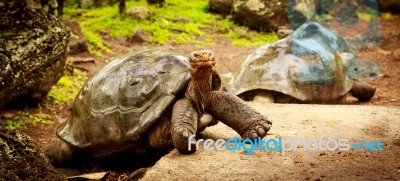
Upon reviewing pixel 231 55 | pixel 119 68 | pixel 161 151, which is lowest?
pixel 231 55

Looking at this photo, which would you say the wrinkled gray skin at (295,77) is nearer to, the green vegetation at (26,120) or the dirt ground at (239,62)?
the dirt ground at (239,62)

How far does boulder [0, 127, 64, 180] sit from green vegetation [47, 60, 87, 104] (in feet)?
13.2

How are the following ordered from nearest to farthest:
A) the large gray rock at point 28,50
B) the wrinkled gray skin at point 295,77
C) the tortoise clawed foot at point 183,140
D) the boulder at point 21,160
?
the boulder at point 21,160 < the tortoise clawed foot at point 183,140 < the large gray rock at point 28,50 < the wrinkled gray skin at point 295,77

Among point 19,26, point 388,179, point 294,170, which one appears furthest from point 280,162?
point 19,26

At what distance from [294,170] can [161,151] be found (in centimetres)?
131

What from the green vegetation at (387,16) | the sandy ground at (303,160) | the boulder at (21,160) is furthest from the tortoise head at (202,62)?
the green vegetation at (387,16)

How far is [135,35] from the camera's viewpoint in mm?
10742

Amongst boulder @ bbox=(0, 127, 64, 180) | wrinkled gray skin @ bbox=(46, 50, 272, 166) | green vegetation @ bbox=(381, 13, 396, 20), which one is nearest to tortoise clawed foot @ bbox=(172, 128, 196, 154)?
wrinkled gray skin @ bbox=(46, 50, 272, 166)

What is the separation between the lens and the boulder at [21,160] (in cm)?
261

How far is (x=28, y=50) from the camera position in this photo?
5.68m

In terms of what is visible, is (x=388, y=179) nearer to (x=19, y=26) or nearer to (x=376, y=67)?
(x=19, y=26)

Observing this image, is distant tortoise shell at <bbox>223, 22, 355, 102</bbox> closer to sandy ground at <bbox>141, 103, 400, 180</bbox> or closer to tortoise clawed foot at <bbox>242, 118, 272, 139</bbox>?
sandy ground at <bbox>141, 103, 400, 180</bbox>

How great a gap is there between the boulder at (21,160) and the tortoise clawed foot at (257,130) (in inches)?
53.6

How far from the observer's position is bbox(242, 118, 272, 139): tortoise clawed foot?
331 cm
